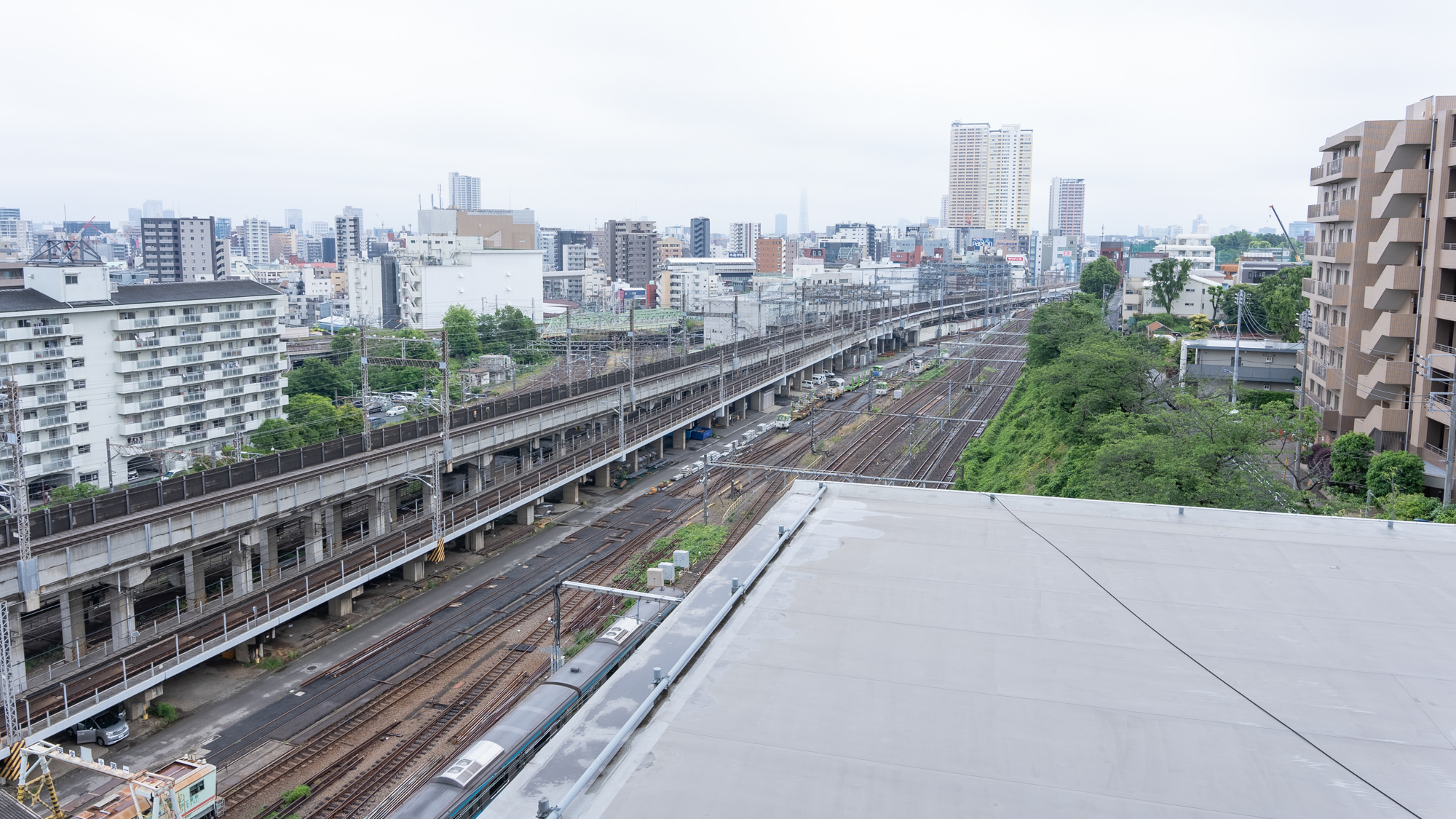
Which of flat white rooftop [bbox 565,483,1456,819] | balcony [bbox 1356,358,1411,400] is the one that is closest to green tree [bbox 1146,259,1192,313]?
balcony [bbox 1356,358,1411,400]

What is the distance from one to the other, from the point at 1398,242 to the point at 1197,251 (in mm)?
59511

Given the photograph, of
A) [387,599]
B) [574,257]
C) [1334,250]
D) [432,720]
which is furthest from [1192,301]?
[574,257]

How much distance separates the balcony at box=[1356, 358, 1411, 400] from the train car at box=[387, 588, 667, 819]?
20254mm

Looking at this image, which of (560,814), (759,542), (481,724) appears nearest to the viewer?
(560,814)

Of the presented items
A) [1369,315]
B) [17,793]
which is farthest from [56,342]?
[1369,315]

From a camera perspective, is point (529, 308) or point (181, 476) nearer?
point (181, 476)

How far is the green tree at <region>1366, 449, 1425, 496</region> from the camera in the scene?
18297mm

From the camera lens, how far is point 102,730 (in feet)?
46.0

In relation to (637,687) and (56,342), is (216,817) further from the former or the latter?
(56,342)

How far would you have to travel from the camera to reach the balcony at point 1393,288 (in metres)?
22.3

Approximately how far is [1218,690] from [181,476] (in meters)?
17.7

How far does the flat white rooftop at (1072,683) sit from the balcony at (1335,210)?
1977 centimetres

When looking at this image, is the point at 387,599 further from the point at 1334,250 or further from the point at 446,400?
the point at 1334,250

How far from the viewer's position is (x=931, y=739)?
5.76 m
